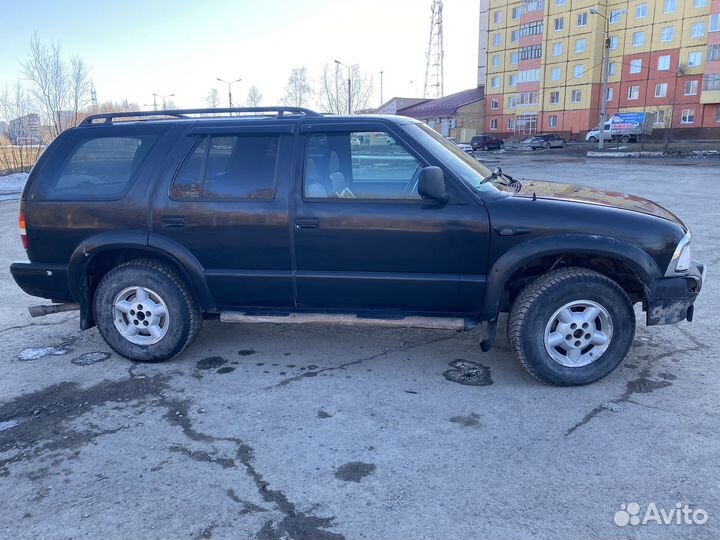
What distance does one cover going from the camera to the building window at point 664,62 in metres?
50.8

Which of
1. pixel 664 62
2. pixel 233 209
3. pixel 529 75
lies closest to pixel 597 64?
pixel 664 62

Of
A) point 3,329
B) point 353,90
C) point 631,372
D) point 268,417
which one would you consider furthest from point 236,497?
point 353,90

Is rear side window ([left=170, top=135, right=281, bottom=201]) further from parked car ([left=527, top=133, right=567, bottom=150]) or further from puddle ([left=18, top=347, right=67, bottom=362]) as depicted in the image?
parked car ([left=527, top=133, right=567, bottom=150])

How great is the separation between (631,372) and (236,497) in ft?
9.97

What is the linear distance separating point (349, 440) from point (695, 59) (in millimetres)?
57483

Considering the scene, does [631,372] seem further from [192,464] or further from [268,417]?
[192,464]

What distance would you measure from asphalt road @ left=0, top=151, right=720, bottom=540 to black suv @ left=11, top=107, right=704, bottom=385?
417 millimetres

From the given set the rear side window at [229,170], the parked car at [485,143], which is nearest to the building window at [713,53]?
the parked car at [485,143]

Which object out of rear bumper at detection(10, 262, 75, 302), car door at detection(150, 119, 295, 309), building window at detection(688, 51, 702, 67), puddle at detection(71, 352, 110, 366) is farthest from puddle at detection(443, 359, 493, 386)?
building window at detection(688, 51, 702, 67)

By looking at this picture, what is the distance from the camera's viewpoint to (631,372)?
425 centimetres

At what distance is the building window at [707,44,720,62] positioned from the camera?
154 ft

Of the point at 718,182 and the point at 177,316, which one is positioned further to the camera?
the point at 718,182

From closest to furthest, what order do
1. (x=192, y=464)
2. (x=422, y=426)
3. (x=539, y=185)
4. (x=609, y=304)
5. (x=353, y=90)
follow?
(x=192, y=464)
(x=422, y=426)
(x=609, y=304)
(x=539, y=185)
(x=353, y=90)

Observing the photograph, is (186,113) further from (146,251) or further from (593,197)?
(593,197)
